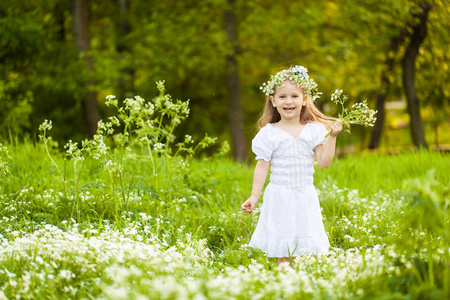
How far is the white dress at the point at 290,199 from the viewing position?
12.6ft

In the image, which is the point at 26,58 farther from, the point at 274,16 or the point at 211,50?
the point at 274,16

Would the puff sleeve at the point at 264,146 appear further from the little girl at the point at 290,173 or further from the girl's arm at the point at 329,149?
the girl's arm at the point at 329,149

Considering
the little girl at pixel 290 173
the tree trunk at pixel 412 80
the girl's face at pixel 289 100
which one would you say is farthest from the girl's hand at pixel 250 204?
the tree trunk at pixel 412 80

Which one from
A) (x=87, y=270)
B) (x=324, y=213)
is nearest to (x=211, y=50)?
(x=324, y=213)

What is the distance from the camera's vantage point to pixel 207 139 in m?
4.52

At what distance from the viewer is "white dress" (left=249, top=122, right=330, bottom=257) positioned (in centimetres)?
383

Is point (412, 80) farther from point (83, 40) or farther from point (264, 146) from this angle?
point (83, 40)

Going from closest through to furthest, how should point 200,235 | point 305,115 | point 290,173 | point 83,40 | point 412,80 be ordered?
point 290,173, point 305,115, point 200,235, point 412,80, point 83,40

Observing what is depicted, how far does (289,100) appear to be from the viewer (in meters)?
3.94

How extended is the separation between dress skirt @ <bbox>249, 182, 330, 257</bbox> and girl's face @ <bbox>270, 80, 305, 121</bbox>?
0.60 m

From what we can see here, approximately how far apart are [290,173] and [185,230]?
116cm

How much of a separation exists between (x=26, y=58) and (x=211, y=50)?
4.30 metres

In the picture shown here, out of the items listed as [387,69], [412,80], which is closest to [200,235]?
[412,80]

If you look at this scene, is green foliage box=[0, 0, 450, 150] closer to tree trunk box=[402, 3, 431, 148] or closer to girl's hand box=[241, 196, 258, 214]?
tree trunk box=[402, 3, 431, 148]
